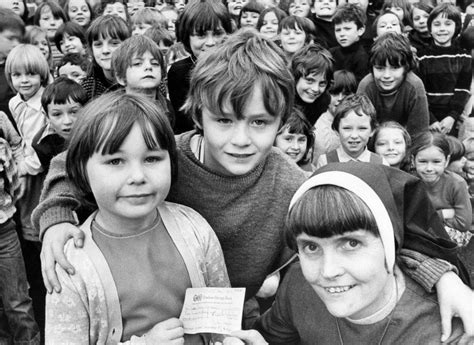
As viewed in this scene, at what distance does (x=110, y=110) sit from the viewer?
2057mm

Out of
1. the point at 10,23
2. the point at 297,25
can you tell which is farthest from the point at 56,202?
the point at 297,25

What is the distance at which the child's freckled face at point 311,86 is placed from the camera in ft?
16.0

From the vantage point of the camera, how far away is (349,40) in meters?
6.13

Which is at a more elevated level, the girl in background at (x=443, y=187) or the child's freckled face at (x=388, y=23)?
the child's freckled face at (x=388, y=23)

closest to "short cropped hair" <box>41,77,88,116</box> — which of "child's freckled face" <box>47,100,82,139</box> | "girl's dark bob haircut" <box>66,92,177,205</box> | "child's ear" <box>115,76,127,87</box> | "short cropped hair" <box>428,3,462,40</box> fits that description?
"child's freckled face" <box>47,100,82,139</box>

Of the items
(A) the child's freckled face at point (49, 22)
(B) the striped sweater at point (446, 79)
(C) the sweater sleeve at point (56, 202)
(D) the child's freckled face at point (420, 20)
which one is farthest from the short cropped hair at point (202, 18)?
(D) the child's freckled face at point (420, 20)

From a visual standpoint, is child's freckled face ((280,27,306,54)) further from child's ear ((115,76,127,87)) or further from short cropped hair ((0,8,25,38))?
short cropped hair ((0,8,25,38))

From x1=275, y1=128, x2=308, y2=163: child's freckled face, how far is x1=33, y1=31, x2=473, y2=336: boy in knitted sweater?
1.78 m

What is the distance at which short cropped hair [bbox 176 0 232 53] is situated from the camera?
392cm

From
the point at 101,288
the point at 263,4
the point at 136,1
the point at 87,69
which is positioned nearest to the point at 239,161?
the point at 101,288

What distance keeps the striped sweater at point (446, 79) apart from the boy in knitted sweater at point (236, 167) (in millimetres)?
3932

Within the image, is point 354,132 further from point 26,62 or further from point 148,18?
point 148,18

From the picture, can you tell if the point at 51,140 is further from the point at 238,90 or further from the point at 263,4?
the point at 263,4

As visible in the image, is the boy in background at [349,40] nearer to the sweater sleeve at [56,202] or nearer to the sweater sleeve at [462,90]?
the sweater sleeve at [462,90]
